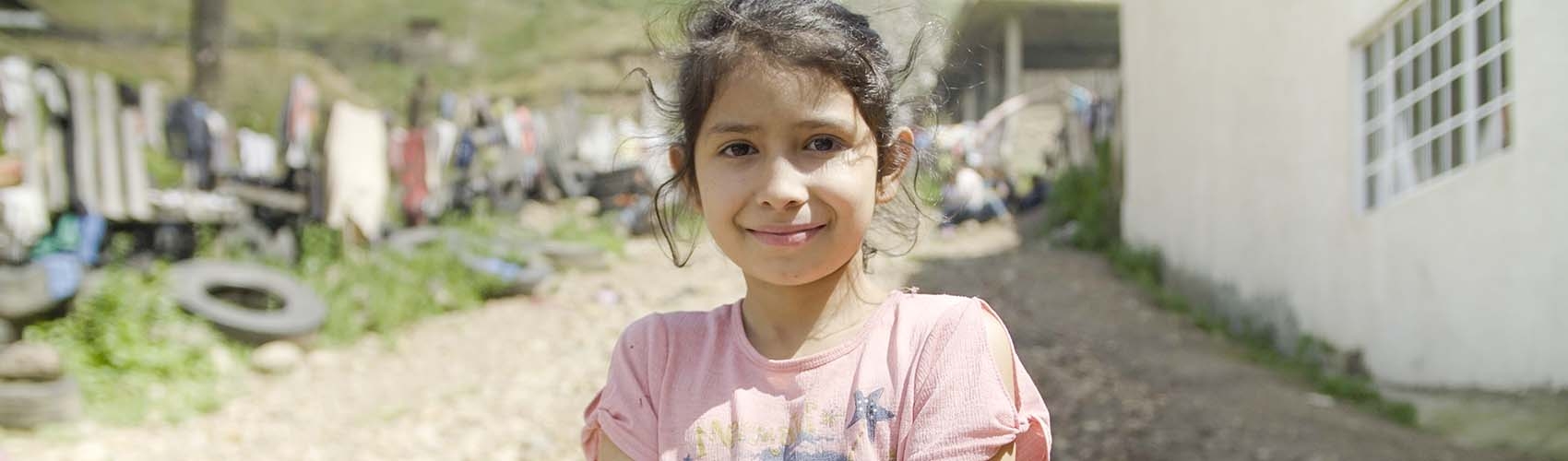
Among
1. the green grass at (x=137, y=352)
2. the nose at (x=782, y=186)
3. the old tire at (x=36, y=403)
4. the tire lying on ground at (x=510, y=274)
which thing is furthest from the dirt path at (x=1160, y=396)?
the old tire at (x=36, y=403)

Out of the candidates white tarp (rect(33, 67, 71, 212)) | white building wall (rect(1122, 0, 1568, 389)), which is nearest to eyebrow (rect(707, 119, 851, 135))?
white building wall (rect(1122, 0, 1568, 389))

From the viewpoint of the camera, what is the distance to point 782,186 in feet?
4.91

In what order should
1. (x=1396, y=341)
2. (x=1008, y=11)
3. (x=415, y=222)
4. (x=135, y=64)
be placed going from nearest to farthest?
(x=1396, y=341) → (x=415, y=222) → (x=1008, y=11) → (x=135, y=64)

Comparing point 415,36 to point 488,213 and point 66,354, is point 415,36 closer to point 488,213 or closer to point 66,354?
point 488,213

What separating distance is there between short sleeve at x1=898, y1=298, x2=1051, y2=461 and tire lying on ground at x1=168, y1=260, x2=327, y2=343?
5955 mm

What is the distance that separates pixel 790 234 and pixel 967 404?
0.32m

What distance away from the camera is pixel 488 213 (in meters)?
11.7

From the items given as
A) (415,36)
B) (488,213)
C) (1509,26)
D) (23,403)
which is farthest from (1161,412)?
(415,36)

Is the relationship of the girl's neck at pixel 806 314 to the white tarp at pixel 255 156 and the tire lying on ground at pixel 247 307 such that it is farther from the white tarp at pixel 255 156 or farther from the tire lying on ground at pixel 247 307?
the white tarp at pixel 255 156

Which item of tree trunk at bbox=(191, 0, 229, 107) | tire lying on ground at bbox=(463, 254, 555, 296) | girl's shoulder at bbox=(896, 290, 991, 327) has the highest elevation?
tree trunk at bbox=(191, 0, 229, 107)

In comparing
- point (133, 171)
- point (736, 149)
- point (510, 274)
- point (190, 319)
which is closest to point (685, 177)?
point (736, 149)

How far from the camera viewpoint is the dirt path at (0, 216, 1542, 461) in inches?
191

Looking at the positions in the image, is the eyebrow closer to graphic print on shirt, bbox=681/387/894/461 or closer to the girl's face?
the girl's face

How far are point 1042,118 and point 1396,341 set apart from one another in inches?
544
